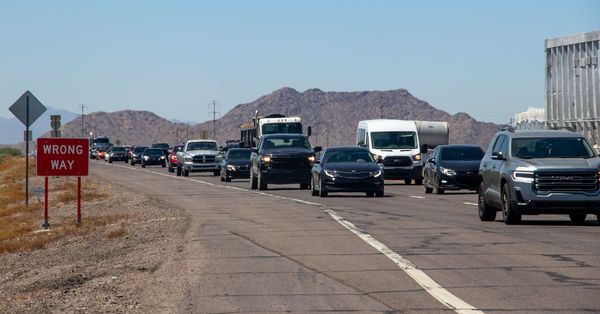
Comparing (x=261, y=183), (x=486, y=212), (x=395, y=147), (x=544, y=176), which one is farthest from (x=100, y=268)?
(x=395, y=147)

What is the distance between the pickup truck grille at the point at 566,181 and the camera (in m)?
21.5

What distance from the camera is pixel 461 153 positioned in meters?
39.1

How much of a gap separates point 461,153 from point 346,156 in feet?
15.1

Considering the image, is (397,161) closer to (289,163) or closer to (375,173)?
(289,163)

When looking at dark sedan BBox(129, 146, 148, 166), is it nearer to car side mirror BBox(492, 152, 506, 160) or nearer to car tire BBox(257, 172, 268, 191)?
car tire BBox(257, 172, 268, 191)

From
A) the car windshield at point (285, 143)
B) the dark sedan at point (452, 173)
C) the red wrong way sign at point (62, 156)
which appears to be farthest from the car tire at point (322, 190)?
the red wrong way sign at point (62, 156)

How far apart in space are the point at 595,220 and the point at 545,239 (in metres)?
5.81

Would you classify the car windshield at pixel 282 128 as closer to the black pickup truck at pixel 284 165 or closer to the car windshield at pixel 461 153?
the black pickup truck at pixel 284 165

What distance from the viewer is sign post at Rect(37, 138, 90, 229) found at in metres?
24.5

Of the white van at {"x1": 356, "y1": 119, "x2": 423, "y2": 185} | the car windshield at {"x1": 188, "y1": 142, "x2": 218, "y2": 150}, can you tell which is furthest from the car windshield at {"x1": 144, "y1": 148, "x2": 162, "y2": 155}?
the white van at {"x1": 356, "y1": 119, "x2": 423, "y2": 185}

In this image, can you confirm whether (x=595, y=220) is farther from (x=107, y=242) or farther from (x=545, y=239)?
(x=107, y=242)

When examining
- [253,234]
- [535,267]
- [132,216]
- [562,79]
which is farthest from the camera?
[562,79]

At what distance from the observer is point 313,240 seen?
18938 mm

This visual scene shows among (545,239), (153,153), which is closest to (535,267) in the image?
(545,239)
